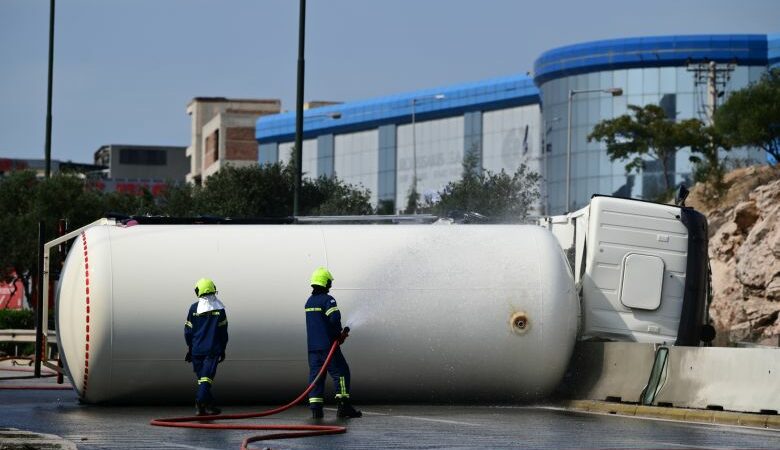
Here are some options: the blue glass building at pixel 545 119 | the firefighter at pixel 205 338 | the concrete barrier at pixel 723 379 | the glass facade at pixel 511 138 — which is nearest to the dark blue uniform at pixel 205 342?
the firefighter at pixel 205 338

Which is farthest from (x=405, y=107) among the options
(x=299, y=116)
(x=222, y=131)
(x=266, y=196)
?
(x=299, y=116)

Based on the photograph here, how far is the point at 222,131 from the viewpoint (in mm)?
117750

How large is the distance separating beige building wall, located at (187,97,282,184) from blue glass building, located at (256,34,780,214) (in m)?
1.71

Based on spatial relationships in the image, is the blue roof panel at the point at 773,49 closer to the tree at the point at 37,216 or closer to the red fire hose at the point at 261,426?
the tree at the point at 37,216

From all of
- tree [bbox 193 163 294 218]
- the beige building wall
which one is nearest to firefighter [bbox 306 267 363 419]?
tree [bbox 193 163 294 218]

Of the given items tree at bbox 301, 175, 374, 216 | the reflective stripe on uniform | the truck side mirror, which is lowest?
the reflective stripe on uniform

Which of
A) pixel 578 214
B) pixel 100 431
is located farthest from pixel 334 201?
pixel 100 431

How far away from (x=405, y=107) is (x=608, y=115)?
23.0m

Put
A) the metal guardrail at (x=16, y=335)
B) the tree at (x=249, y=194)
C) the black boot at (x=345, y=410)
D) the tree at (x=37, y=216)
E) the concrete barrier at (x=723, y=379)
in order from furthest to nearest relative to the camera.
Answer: the tree at (x=37, y=216) → the tree at (x=249, y=194) → the metal guardrail at (x=16, y=335) → the black boot at (x=345, y=410) → the concrete barrier at (x=723, y=379)

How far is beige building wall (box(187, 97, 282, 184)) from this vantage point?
118 metres

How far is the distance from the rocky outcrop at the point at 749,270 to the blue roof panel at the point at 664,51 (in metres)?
45.5

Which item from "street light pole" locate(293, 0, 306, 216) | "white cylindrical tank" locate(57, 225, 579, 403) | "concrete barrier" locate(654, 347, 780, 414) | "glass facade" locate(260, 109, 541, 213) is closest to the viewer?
"concrete barrier" locate(654, 347, 780, 414)

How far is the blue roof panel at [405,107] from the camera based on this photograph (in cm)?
10425

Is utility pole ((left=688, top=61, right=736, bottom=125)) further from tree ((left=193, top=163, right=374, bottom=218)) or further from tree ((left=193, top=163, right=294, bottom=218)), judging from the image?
tree ((left=193, top=163, right=294, bottom=218))
